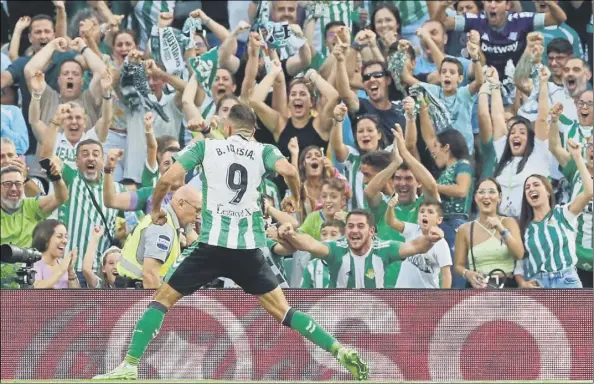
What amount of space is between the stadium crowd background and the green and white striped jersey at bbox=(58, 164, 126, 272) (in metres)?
0.02

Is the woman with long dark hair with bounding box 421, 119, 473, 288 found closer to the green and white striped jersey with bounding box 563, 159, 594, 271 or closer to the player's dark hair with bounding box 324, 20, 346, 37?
the green and white striped jersey with bounding box 563, 159, 594, 271

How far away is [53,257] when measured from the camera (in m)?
12.1

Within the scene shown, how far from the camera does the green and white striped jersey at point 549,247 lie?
11.8 meters

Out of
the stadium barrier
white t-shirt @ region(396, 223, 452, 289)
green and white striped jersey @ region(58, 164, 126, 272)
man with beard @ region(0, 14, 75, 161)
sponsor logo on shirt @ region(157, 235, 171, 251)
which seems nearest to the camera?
the stadium barrier

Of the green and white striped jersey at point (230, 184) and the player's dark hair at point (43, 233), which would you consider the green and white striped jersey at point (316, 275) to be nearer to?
the player's dark hair at point (43, 233)

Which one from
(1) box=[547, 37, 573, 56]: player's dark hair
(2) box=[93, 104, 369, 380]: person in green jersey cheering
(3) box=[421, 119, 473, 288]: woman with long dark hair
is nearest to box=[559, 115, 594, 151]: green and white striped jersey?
(1) box=[547, 37, 573, 56]: player's dark hair

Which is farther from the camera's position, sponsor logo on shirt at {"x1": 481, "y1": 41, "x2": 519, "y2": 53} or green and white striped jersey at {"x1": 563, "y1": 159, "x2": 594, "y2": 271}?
sponsor logo on shirt at {"x1": 481, "y1": 41, "x2": 519, "y2": 53}

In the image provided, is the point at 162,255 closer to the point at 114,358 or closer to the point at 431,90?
the point at 114,358

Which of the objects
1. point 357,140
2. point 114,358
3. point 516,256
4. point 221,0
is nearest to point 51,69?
point 221,0

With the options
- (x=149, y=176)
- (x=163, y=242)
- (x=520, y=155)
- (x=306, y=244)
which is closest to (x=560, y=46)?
(x=520, y=155)

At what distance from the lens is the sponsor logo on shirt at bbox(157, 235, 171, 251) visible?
11031mm

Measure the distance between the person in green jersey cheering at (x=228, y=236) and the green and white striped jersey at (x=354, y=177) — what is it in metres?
3.54

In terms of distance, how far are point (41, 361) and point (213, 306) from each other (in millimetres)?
1530

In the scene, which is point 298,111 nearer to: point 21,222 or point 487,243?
point 487,243
